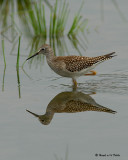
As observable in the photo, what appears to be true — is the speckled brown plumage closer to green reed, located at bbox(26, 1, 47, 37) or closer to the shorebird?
the shorebird

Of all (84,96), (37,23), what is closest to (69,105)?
(84,96)

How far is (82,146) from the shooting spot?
9.15 metres

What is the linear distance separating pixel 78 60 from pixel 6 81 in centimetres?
191

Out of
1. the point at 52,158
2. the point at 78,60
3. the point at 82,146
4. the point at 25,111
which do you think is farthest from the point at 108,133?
the point at 78,60

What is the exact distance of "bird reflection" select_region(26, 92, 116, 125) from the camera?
10898 mm

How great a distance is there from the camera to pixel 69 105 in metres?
11.6

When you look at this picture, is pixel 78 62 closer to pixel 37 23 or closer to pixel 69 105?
pixel 69 105

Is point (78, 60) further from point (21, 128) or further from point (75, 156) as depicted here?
point (75, 156)

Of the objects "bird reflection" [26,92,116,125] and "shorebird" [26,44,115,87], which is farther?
"shorebird" [26,44,115,87]

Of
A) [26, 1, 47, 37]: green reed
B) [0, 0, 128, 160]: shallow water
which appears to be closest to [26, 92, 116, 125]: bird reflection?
[0, 0, 128, 160]: shallow water

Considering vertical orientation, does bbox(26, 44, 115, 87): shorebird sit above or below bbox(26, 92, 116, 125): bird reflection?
above

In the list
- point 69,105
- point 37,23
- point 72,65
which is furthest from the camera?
point 37,23

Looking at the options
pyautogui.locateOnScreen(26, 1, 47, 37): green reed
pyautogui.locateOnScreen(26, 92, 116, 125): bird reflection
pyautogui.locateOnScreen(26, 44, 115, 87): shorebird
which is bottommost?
pyautogui.locateOnScreen(26, 92, 116, 125): bird reflection

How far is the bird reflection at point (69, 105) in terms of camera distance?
10.9 m
